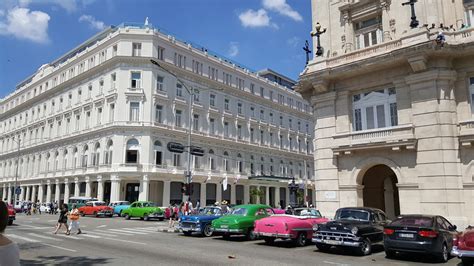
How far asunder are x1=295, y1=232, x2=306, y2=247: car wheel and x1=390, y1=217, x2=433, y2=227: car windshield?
156 inches

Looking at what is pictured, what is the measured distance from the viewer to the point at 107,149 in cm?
4688

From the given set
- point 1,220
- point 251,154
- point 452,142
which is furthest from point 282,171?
point 1,220

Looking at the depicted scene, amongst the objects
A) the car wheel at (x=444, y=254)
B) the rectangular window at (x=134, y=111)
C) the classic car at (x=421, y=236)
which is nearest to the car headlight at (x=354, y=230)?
the classic car at (x=421, y=236)

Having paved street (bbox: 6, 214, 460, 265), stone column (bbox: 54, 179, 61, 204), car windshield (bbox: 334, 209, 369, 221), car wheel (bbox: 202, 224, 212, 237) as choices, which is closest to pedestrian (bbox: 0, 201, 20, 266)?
paved street (bbox: 6, 214, 460, 265)

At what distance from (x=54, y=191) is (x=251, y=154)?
98.6 ft

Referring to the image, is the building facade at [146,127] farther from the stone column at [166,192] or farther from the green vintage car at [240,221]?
the green vintage car at [240,221]

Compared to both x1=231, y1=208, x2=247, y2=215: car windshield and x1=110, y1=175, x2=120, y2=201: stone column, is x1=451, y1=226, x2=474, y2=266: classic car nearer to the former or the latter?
x1=231, y1=208, x2=247, y2=215: car windshield

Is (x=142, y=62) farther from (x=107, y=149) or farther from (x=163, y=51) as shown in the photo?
(x=107, y=149)

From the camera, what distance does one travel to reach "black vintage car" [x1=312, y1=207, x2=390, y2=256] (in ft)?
43.2

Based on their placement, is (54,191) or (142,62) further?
(54,191)

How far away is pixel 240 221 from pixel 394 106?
33.5 feet

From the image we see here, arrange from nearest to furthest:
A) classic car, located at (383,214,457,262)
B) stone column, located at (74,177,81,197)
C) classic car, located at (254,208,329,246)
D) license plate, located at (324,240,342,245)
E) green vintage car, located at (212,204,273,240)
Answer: classic car, located at (383,214,457,262) < license plate, located at (324,240,342,245) < classic car, located at (254,208,329,246) < green vintage car, located at (212,204,273,240) < stone column, located at (74,177,81,197)


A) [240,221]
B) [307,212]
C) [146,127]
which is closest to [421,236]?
[307,212]

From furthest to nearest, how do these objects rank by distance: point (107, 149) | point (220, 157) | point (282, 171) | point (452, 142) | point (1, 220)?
point (282, 171), point (220, 157), point (107, 149), point (452, 142), point (1, 220)
